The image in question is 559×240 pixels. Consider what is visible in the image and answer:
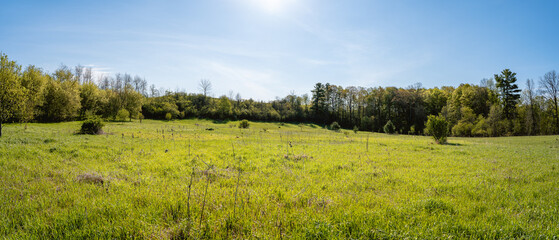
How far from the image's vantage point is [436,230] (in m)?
3.41

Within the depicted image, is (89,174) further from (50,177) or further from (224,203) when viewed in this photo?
(224,203)

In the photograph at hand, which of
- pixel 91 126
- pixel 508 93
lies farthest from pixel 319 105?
pixel 91 126

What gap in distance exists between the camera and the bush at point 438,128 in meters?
20.9

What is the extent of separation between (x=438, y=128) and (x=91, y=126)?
34397mm

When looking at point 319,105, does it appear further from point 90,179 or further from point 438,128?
point 90,179

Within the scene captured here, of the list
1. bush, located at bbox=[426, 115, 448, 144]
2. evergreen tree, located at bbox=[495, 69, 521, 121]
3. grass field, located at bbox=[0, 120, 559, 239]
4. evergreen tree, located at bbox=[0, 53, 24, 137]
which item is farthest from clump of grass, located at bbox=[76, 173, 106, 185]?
evergreen tree, located at bbox=[495, 69, 521, 121]

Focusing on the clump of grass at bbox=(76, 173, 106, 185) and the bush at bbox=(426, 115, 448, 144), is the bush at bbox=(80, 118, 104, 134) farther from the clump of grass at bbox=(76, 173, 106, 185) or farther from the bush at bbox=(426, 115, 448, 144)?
the bush at bbox=(426, 115, 448, 144)

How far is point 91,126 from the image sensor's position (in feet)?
62.3

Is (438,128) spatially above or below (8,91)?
below

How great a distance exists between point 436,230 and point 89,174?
8273 millimetres

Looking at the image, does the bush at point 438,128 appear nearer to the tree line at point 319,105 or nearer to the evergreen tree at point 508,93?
the tree line at point 319,105

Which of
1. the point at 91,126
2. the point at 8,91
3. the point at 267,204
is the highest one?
A: the point at 8,91

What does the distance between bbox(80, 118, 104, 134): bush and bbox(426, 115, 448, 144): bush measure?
110ft

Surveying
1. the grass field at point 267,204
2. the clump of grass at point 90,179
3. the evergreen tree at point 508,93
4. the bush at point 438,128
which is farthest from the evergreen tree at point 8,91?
the evergreen tree at point 508,93
